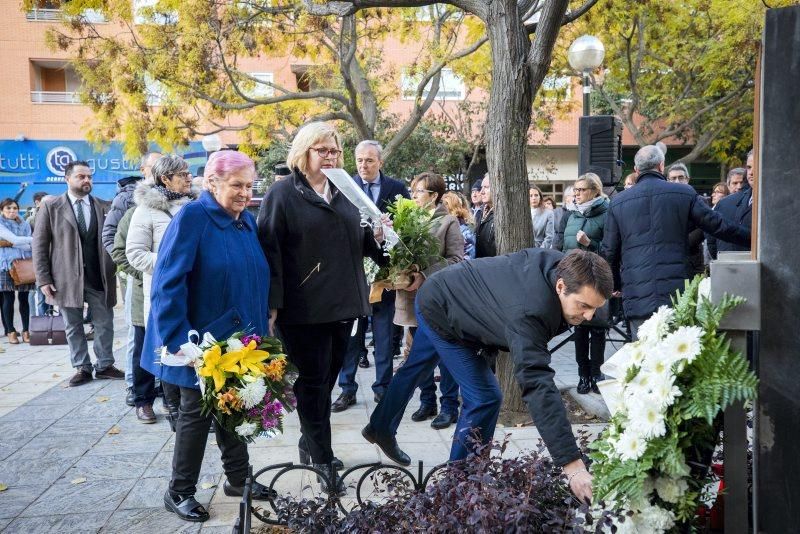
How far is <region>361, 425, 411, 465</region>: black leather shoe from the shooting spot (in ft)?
15.7

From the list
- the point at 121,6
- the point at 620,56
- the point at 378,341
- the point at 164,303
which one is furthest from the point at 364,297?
the point at 620,56

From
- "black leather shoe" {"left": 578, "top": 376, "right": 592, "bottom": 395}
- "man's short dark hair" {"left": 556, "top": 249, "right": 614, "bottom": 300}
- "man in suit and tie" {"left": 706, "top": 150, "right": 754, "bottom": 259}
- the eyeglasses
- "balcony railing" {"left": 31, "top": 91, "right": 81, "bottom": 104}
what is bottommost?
"black leather shoe" {"left": 578, "top": 376, "right": 592, "bottom": 395}

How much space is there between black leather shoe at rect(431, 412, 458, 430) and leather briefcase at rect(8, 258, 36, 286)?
7.37 m

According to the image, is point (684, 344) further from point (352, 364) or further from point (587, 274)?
point (352, 364)

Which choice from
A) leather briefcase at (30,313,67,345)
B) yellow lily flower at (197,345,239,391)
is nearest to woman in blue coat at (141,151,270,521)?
yellow lily flower at (197,345,239,391)

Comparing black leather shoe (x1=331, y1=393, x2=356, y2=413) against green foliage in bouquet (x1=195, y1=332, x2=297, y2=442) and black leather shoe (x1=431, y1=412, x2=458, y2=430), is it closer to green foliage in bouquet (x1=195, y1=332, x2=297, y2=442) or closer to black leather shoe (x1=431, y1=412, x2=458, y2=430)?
black leather shoe (x1=431, y1=412, x2=458, y2=430)

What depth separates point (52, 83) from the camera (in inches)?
1199

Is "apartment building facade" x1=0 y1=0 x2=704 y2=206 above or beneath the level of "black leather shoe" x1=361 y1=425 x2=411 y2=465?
above

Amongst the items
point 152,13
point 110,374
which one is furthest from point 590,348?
point 152,13

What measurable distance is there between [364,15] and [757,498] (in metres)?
13.4

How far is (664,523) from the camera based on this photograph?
97.6 inches

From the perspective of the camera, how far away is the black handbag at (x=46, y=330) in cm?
1060

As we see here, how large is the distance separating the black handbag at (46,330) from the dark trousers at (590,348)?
7278mm

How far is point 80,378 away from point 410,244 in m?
4.44
